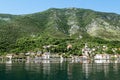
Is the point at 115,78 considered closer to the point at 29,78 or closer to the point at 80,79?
the point at 80,79

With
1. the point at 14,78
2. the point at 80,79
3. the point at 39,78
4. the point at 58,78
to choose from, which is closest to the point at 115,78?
the point at 80,79

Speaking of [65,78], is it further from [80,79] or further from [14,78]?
[14,78]

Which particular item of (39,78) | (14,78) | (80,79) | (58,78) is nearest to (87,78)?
(80,79)

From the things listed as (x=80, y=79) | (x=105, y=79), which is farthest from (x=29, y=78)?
(x=105, y=79)

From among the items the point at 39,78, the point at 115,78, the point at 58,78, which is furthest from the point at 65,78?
the point at 115,78

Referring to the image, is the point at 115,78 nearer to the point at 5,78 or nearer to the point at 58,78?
the point at 58,78

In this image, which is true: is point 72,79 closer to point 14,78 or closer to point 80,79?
point 80,79
